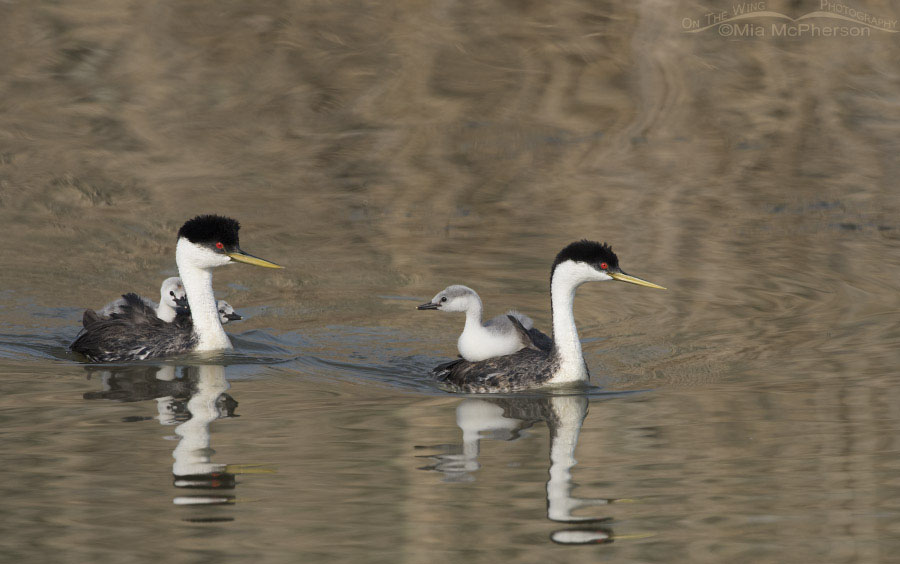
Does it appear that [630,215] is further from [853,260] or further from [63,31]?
[63,31]

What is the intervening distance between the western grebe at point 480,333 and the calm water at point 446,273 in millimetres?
620

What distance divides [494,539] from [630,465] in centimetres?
179

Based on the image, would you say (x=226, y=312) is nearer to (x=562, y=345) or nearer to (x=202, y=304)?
(x=202, y=304)

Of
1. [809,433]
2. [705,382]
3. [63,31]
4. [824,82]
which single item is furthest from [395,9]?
[809,433]

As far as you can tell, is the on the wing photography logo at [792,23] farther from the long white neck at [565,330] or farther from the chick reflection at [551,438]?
the chick reflection at [551,438]

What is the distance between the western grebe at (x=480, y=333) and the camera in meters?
12.9

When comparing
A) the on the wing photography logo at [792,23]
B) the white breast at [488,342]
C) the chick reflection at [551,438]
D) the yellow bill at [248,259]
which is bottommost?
the chick reflection at [551,438]

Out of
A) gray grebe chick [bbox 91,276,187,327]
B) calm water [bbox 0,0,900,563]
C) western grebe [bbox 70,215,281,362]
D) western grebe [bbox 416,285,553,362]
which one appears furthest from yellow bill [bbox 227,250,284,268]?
western grebe [bbox 416,285,553,362]

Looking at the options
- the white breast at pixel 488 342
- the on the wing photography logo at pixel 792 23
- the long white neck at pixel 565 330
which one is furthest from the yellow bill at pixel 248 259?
the on the wing photography logo at pixel 792 23

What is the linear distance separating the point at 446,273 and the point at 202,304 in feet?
12.2

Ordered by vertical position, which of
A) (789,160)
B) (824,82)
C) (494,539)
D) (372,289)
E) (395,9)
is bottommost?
(494,539)

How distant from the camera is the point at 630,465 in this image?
30.8 feet

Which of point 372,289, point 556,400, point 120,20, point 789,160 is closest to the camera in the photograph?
point 556,400

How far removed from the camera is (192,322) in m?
13.8
